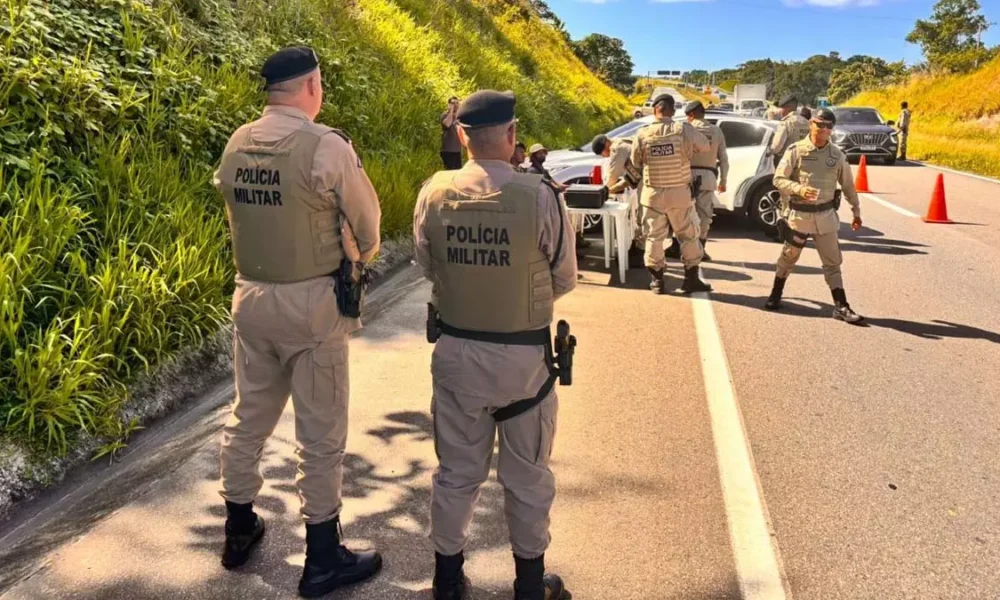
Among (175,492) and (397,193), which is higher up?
(397,193)

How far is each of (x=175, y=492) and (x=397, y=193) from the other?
517cm

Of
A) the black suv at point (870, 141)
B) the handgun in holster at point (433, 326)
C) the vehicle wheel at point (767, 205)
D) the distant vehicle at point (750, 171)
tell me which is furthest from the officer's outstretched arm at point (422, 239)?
the black suv at point (870, 141)

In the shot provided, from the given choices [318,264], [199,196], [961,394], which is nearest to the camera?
[318,264]

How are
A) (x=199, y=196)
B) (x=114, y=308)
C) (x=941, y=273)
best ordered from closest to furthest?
(x=114, y=308) → (x=199, y=196) → (x=941, y=273)

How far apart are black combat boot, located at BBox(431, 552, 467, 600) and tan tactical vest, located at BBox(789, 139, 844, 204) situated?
480cm

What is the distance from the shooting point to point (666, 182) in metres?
6.70

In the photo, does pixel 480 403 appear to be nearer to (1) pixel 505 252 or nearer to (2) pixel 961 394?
(1) pixel 505 252

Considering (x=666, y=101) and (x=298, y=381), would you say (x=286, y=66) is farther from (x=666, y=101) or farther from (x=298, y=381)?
(x=666, y=101)

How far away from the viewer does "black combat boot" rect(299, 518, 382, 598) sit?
263cm

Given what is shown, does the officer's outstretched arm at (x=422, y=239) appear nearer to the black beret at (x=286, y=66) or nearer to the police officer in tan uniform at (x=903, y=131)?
the black beret at (x=286, y=66)

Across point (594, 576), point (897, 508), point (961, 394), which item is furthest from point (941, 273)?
point (594, 576)

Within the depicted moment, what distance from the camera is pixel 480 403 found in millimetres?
2463

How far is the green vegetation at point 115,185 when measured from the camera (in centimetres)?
366

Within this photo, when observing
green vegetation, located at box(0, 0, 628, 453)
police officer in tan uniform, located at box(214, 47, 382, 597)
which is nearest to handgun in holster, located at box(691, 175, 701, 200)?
green vegetation, located at box(0, 0, 628, 453)
